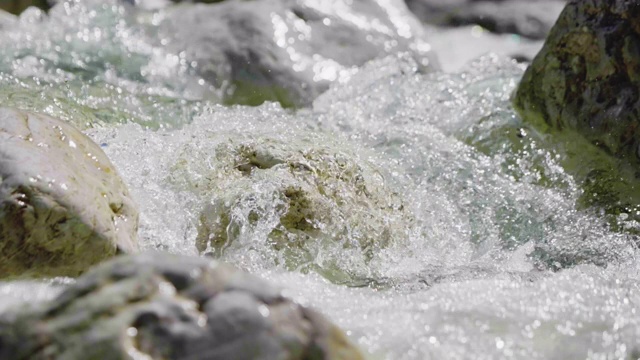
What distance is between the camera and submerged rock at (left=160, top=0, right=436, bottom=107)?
5.05m

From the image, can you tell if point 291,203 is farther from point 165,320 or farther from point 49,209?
point 165,320

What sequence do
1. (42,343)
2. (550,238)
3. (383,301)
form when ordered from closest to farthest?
(42,343)
(383,301)
(550,238)

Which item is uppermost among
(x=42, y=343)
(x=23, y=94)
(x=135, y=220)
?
(x=42, y=343)

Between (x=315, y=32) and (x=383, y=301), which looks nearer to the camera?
A: (x=383, y=301)

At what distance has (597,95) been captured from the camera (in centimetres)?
388

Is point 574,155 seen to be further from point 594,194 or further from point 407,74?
point 407,74

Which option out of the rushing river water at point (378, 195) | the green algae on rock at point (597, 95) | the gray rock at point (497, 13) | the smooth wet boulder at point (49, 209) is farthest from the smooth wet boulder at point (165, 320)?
the gray rock at point (497, 13)

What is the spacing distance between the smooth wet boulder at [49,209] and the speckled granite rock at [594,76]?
229 centimetres

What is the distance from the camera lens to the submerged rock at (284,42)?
16.6 ft

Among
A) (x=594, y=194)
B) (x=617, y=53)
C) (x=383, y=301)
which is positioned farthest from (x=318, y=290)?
(x=617, y=53)

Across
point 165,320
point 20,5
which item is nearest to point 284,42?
point 20,5

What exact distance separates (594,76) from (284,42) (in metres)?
2.11

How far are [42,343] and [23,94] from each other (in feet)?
8.12

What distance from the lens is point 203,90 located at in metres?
4.97
